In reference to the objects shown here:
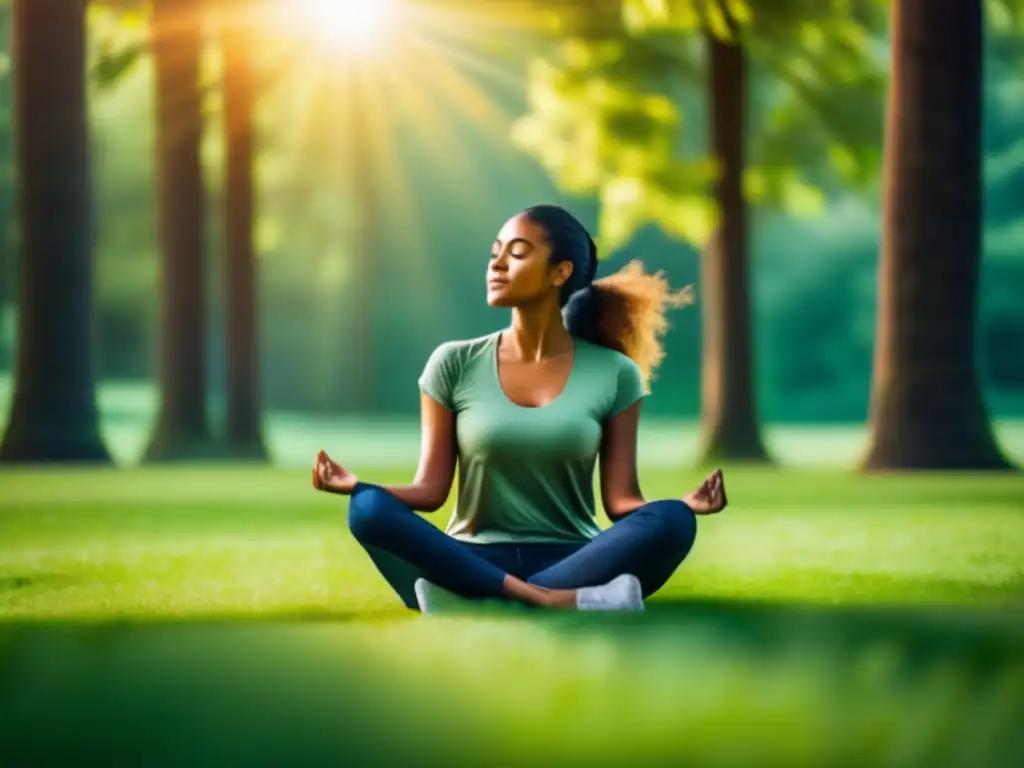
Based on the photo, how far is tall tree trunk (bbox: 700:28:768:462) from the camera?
69.7ft

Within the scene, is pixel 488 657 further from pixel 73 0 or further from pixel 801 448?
pixel 801 448

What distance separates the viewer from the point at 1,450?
1775 cm

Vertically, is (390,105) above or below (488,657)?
above

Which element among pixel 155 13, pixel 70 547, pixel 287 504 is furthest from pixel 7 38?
pixel 70 547

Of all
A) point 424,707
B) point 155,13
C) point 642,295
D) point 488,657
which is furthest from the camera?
point 155,13

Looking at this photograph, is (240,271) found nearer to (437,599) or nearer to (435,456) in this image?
(435,456)

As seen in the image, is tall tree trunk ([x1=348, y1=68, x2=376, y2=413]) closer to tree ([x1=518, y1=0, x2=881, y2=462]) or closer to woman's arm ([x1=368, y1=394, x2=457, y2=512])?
tree ([x1=518, y1=0, x2=881, y2=462])

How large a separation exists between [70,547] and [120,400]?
35992 millimetres

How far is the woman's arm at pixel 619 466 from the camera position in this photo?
6.20 m

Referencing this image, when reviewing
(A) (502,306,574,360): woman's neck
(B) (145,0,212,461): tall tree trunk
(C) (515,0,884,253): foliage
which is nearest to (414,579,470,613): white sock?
(A) (502,306,574,360): woman's neck

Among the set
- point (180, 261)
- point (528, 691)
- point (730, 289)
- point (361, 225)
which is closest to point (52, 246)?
point (180, 261)

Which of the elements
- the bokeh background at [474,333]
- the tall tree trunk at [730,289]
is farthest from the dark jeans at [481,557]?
the tall tree trunk at [730,289]

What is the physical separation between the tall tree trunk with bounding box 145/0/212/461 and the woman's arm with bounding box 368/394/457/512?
1555 cm

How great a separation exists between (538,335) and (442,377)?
15.8 inches
